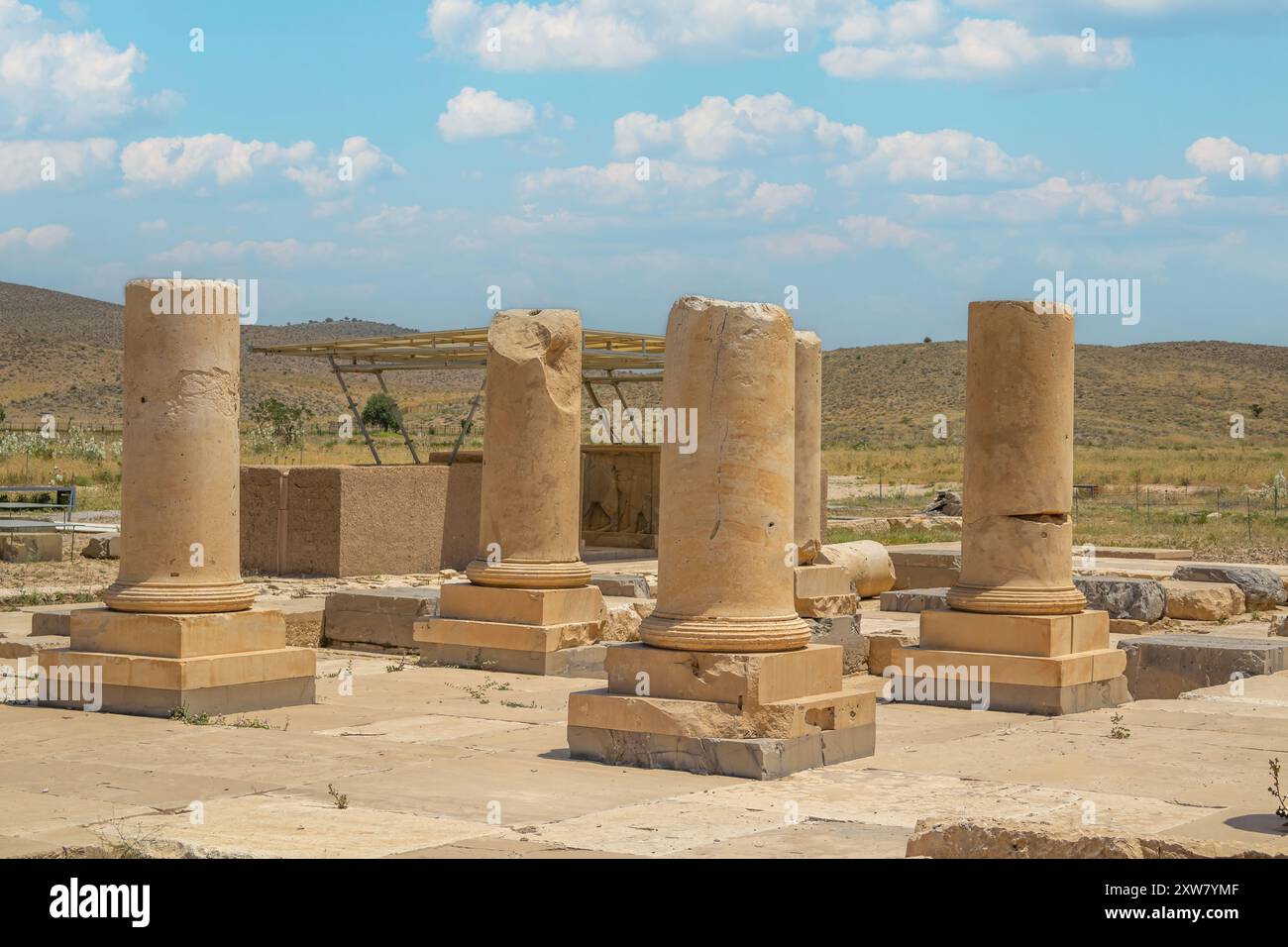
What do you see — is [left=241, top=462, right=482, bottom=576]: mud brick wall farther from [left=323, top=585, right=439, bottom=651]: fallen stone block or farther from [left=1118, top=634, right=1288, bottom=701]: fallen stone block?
[left=1118, top=634, right=1288, bottom=701]: fallen stone block

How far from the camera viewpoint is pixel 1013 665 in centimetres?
1207

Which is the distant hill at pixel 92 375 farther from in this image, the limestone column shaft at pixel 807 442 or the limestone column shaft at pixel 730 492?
the limestone column shaft at pixel 730 492

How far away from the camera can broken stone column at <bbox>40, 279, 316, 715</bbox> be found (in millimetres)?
10875

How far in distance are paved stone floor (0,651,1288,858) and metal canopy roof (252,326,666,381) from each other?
10.5 m

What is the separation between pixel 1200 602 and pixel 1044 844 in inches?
521

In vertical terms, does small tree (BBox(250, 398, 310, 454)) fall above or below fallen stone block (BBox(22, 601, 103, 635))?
above

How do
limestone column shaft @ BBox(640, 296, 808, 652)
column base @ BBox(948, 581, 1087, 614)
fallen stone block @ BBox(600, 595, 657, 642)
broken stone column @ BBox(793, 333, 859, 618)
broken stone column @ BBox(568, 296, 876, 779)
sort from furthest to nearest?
broken stone column @ BBox(793, 333, 859, 618), fallen stone block @ BBox(600, 595, 657, 642), column base @ BBox(948, 581, 1087, 614), limestone column shaft @ BBox(640, 296, 808, 652), broken stone column @ BBox(568, 296, 876, 779)

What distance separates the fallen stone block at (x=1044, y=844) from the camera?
5.88 meters

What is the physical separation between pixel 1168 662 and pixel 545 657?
537 cm

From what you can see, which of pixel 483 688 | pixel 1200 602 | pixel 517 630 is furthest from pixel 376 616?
pixel 1200 602

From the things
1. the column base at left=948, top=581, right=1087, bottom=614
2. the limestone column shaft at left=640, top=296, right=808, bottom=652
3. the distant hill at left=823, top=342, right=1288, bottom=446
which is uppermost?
the distant hill at left=823, top=342, right=1288, bottom=446

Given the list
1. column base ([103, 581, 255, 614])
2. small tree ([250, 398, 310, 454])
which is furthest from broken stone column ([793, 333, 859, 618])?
small tree ([250, 398, 310, 454])

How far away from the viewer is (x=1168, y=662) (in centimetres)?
1383
